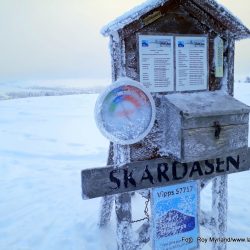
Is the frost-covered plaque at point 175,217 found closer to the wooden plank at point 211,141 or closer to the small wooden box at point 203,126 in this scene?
the small wooden box at point 203,126

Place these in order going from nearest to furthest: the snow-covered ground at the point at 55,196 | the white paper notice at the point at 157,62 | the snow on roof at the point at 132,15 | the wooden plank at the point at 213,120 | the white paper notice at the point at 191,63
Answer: the wooden plank at the point at 213,120 → the snow on roof at the point at 132,15 → the white paper notice at the point at 157,62 → the white paper notice at the point at 191,63 → the snow-covered ground at the point at 55,196

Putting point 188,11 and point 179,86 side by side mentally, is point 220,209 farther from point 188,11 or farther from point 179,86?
point 188,11

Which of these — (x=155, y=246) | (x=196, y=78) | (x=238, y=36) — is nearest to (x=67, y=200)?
(x=155, y=246)

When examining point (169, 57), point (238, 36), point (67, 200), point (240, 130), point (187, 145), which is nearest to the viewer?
point (187, 145)

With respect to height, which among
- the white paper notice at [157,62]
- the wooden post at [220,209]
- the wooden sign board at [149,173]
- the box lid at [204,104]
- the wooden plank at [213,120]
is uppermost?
the white paper notice at [157,62]

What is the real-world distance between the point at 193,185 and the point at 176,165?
385 mm

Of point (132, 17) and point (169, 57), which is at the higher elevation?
point (132, 17)

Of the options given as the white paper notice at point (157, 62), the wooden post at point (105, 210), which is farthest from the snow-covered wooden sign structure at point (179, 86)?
the wooden post at point (105, 210)

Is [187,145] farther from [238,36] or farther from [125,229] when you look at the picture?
[238,36]

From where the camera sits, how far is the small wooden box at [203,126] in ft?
7.20

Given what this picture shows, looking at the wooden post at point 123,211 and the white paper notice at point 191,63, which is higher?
the white paper notice at point 191,63

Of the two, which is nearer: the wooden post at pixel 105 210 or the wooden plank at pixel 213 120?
the wooden plank at pixel 213 120

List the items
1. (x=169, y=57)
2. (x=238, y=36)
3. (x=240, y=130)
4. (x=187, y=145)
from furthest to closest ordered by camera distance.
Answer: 1. (x=238, y=36)
2. (x=169, y=57)
3. (x=240, y=130)
4. (x=187, y=145)

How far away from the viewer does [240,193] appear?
4980mm
